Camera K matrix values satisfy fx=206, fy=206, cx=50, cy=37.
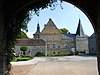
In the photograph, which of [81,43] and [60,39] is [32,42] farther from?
[81,43]

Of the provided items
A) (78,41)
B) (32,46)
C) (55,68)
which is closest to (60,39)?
(78,41)

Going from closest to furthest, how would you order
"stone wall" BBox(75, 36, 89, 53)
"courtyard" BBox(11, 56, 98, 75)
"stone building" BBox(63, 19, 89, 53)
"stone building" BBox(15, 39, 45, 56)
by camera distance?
1. "courtyard" BBox(11, 56, 98, 75)
2. "stone building" BBox(15, 39, 45, 56)
3. "stone building" BBox(63, 19, 89, 53)
4. "stone wall" BBox(75, 36, 89, 53)

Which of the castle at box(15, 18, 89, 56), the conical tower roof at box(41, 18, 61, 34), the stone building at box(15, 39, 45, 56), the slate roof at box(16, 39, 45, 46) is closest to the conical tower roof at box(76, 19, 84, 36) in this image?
the castle at box(15, 18, 89, 56)

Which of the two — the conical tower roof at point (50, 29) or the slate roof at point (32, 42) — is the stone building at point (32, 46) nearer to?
the slate roof at point (32, 42)

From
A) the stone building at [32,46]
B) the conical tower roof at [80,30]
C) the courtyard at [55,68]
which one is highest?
the conical tower roof at [80,30]

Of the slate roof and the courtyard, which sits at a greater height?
the slate roof

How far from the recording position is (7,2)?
5.48 m

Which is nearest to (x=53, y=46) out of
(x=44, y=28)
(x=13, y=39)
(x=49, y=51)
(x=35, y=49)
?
(x=49, y=51)

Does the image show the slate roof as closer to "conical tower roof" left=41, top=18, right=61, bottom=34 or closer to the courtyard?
"conical tower roof" left=41, top=18, right=61, bottom=34

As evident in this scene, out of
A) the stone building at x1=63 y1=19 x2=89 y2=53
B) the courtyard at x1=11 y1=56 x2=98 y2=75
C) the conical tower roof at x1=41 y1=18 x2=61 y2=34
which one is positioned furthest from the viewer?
the stone building at x1=63 y1=19 x2=89 y2=53

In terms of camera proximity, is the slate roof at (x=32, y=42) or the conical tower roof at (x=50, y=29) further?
the conical tower roof at (x=50, y=29)

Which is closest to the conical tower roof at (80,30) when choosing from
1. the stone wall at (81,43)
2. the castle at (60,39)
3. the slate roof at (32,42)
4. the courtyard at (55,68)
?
the castle at (60,39)

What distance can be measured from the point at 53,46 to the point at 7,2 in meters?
50.0

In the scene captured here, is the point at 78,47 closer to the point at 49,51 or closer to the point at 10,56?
the point at 49,51
